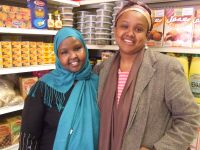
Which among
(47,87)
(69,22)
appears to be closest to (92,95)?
(47,87)

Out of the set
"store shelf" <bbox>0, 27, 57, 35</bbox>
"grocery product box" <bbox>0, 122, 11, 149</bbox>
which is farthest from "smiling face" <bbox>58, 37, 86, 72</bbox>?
"grocery product box" <bbox>0, 122, 11, 149</bbox>

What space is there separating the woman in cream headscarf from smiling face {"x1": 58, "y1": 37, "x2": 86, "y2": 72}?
9.3 inches

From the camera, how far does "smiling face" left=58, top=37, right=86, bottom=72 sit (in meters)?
1.22

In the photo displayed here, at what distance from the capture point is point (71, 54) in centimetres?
122

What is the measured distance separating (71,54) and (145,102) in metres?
0.47

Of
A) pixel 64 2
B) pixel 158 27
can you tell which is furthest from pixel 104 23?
pixel 158 27

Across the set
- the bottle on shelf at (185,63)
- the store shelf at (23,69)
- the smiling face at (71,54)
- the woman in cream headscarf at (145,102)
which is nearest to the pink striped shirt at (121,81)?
the woman in cream headscarf at (145,102)

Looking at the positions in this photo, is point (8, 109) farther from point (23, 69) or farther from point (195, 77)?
point (195, 77)

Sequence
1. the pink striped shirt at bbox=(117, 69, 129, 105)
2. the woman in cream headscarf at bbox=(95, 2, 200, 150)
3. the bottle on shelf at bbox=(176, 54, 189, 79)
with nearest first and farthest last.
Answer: the woman in cream headscarf at bbox=(95, 2, 200, 150) → the pink striped shirt at bbox=(117, 69, 129, 105) → the bottle on shelf at bbox=(176, 54, 189, 79)

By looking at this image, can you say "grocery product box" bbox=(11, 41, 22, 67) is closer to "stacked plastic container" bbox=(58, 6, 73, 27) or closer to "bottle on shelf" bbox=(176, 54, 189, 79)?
"stacked plastic container" bbox=(58, 6, 73, 27)

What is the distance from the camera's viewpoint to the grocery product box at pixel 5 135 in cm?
191

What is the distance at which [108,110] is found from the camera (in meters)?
1.15

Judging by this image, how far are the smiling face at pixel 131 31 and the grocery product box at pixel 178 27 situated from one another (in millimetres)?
694

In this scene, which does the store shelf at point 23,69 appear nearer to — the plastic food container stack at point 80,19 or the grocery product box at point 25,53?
the grocery product box at point 25,53
